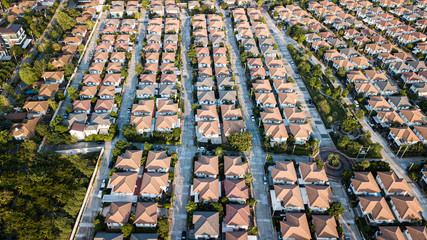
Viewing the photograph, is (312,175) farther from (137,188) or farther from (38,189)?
(38,189)

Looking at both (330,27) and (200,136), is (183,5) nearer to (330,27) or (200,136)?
(330,27)

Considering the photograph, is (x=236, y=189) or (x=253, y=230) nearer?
(x=253, y=230)

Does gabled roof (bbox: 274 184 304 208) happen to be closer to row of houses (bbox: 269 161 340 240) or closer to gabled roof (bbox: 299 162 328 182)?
row of houses (bbox: 269 161 340 240)

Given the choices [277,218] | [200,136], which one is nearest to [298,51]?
[200,136]

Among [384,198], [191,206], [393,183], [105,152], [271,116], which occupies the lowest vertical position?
[105,152]

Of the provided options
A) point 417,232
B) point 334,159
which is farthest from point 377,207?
point 334,159

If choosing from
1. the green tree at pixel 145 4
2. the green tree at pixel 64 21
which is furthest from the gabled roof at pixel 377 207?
the green tree at pixel 145 4
